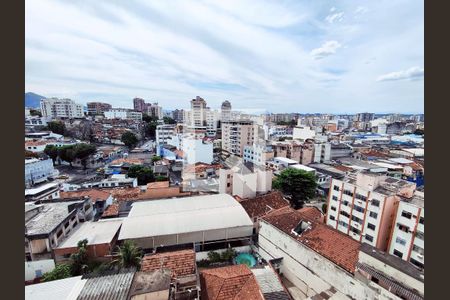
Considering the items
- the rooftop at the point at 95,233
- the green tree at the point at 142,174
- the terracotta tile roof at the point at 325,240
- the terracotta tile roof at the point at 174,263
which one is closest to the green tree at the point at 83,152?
the green tree at the point at 142,174

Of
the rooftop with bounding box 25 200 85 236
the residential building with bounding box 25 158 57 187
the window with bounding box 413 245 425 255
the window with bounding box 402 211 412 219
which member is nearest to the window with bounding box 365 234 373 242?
the window with bounding box 413 245 425 255

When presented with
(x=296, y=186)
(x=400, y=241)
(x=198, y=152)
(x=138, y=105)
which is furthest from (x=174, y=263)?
(x=138, y=105)

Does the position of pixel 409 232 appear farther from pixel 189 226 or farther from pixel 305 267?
pixel 189 226

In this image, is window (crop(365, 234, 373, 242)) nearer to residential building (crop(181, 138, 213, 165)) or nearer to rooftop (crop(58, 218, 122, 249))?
rooftop (crop(58, 218, 122, 249))

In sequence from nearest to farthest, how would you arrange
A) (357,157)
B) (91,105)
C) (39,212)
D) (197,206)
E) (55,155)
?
1. (39,212)
2. (197,206)
3. (55,155)
4. (357,157)
5. (91,105)

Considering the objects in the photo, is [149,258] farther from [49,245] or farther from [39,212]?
[39,212]

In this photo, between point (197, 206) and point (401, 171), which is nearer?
point (197, 206)

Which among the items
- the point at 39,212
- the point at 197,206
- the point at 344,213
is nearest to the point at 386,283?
the point at 344,213
